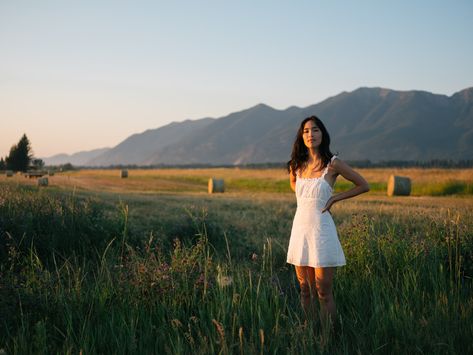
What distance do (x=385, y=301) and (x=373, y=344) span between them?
103 centimetres

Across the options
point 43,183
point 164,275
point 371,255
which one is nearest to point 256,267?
point 371,255

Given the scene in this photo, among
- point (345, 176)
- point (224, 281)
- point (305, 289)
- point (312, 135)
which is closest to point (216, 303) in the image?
point (224, 281)

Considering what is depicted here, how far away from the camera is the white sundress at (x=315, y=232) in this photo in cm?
443

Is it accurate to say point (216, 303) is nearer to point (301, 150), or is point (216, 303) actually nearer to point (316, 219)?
point (316, 219)

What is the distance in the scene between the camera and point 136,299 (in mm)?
4570

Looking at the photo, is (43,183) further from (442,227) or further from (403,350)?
(403,350)

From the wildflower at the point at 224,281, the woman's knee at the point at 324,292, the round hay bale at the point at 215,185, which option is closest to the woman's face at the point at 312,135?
the woman's knee at the point at 324,292

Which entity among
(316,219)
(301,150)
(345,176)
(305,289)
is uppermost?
(301,150)

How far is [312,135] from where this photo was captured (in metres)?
4.75

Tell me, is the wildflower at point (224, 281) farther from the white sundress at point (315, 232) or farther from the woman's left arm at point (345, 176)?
the woman's left arm at point (345, 176)

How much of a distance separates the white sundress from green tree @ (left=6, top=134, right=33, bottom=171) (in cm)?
4406

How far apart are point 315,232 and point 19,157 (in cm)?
4522

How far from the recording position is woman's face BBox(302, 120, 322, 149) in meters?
4.75

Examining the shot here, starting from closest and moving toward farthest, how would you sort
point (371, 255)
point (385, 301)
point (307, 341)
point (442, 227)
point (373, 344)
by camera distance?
point (307, 341) → point (373, 344) → point (385, 301) → point (371, 255) → point (442, 227)
